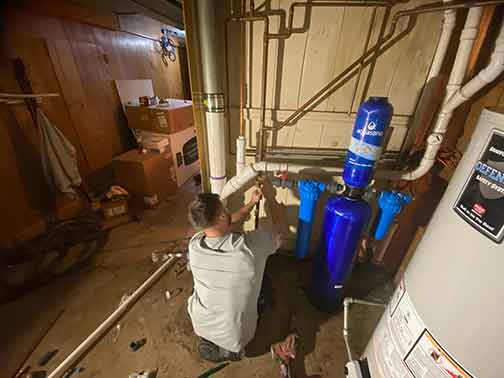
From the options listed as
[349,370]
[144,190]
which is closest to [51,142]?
[144,190]

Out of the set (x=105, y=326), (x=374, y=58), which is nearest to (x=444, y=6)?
(x=374, y=58)

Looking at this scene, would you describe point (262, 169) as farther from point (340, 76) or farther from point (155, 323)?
point (155, 323)

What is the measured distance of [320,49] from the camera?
1165 millimetres

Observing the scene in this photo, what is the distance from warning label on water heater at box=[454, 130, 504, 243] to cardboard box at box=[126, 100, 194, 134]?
8.49 ft

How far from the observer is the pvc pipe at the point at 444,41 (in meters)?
0.96

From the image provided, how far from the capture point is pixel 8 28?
175 cm

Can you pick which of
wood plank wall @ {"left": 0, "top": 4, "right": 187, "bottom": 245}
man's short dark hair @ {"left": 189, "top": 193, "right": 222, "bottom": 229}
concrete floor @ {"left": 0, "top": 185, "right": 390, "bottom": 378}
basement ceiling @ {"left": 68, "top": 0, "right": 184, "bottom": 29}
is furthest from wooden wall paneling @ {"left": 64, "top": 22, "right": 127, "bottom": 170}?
man's short dark hair @ {"left": 189, "top": 193, "right": 222, "bottom": 229}

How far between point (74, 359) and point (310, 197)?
5.26ft

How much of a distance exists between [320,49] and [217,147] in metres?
0.80

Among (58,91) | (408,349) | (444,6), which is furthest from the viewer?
(58,91)

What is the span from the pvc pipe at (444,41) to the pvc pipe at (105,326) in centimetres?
217

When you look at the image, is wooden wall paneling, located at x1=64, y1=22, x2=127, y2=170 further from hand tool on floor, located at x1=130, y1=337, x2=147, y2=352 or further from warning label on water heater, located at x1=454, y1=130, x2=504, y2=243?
warning label on water heater, located at x1=454, y1=130, x2=504, y2=243

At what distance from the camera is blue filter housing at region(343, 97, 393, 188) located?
0.89m

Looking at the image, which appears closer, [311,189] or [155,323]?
[311,189]
